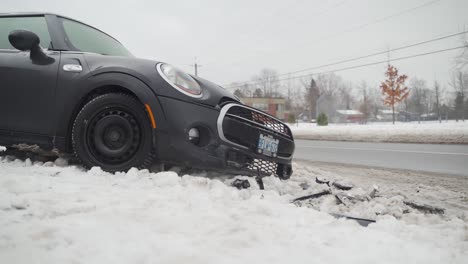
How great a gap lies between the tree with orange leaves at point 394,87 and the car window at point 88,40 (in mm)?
32277

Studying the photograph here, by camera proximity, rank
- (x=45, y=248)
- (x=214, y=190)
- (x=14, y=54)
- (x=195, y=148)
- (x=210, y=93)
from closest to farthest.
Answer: (x=45, y=248) → (x=214, y=190) → (x=195, y=148) → (x=210, y=93) → (x=14, y=54)

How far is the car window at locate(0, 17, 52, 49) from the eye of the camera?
8.41 feet

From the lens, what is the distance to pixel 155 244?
1021 millimetres

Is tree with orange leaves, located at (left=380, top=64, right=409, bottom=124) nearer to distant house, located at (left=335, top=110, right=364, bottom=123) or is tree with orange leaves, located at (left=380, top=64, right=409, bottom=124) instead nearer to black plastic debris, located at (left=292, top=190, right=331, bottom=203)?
distant house, located at (left=335, top=110, right=364, bottom=123)

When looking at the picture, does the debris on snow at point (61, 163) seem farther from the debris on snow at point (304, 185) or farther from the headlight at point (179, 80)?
the debris on snow at point (304, 185)

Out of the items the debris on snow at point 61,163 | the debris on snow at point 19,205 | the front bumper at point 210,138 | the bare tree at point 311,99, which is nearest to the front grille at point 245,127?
the front bumper at point 210,138

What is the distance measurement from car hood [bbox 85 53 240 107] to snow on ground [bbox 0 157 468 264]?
65 cm

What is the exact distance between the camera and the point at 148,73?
214cm

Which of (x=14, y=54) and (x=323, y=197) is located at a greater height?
(x=14, y=54)

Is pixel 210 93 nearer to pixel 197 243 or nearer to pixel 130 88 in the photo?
pixel 130 88

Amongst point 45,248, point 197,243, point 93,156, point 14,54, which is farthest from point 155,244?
point 14,54

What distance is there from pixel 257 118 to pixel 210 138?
52 centimetres

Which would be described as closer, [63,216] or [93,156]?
[63,216]

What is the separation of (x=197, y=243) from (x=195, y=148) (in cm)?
104
